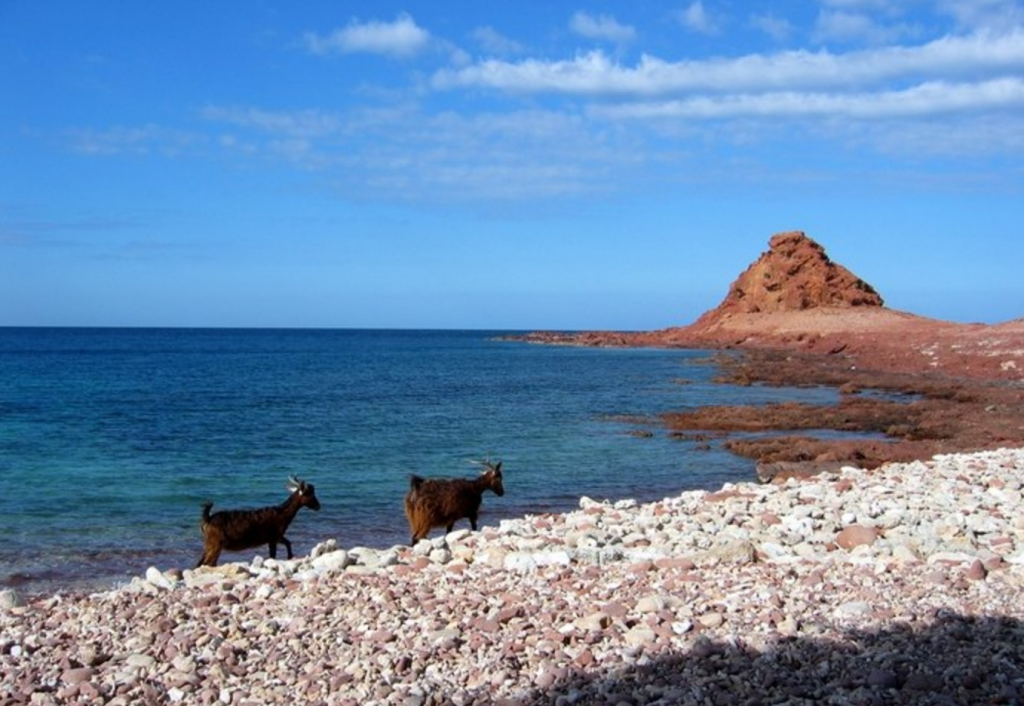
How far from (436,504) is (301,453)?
508 inches

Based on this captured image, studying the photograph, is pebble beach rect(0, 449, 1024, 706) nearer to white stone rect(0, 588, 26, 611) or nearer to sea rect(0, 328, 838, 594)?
white stone rect(0, 588, 26, 611)

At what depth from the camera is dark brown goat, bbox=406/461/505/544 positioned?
43.6ft

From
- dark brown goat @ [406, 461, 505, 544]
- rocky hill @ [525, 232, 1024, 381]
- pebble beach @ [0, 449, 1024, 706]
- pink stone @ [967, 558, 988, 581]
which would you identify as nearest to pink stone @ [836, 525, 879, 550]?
pebble beach @ [0, 449, 1024, 706]

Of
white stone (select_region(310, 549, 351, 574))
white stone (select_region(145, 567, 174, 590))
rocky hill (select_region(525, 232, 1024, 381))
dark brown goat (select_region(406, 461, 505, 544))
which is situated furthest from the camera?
rocky hill (select_region(525, 232, 1024, 381))

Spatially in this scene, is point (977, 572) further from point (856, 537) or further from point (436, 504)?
point (436, 504)

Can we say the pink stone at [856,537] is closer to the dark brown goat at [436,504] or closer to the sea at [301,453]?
the dark brown goat at [436,504]

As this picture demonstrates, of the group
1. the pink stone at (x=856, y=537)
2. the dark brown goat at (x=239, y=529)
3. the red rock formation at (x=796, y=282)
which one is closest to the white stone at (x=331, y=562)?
the dark brown goat at (x=239, y=529)

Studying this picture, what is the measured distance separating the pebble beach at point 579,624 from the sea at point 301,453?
15.5ft

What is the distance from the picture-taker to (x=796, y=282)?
92.6 meters

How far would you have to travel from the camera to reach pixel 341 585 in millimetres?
8914

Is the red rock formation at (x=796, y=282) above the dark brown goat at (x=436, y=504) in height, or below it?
above

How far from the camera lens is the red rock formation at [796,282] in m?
91.4

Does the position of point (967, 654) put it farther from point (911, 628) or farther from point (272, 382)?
point (272, 382)

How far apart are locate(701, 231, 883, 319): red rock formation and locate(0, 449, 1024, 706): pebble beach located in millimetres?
83855
